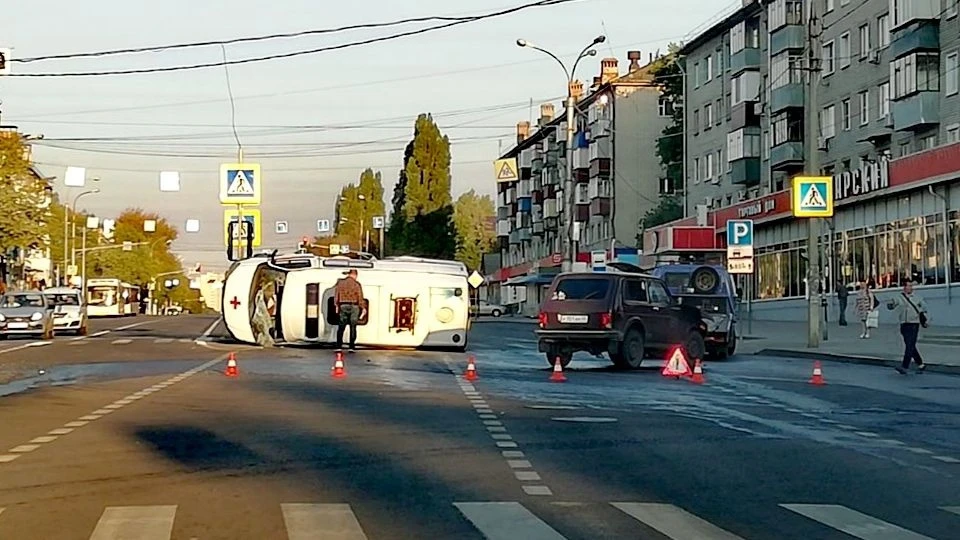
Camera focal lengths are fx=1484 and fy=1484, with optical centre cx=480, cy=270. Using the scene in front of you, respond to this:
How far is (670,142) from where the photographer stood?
93062mm

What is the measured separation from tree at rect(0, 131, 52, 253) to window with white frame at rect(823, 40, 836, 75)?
33.7m

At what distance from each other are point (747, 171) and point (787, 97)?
7155mm

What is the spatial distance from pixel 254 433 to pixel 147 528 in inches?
233

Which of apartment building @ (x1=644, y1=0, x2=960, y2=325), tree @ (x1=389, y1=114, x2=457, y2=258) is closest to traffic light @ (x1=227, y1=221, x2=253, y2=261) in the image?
apartment building @ (x1=644, y1=0, x2=960, y2=325)

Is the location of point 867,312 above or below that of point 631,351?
above

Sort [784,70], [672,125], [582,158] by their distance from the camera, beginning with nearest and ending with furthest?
[784,70] < [672,125] < [582,158]

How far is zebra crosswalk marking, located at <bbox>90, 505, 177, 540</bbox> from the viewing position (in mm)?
9008

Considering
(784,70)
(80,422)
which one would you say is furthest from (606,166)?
(80,422)

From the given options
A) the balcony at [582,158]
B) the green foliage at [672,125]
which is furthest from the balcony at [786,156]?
the balcony at [582,158]

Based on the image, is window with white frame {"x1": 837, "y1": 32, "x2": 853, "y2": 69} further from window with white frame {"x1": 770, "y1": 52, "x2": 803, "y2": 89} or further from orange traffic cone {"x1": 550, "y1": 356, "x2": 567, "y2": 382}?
orange traffic cone {"x1": 550, "y1": 356, "x2": 567, "y2": 382}

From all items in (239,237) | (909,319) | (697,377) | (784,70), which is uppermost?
(784,70)

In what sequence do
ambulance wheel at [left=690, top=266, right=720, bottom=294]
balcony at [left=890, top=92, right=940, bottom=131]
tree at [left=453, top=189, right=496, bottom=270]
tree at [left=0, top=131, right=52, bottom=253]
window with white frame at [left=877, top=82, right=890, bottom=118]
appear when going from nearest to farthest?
ambulance wheel at [left=690, top=266, right=720, bottom=294], balcony at [left=890, top=92, right=940, bottom=131], window with white frame at [left=877, top=82, right=890, bottom=118], tree at [left=0, top=131, right=52, bottom=253], tree at [left=453, top=189, right=496, bottom=270]

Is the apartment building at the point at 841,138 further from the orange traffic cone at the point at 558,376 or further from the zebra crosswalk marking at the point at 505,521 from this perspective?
the zebra crosswalk marking at the point at 505,521

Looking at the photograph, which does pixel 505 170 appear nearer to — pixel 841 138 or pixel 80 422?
pixel 841 138
